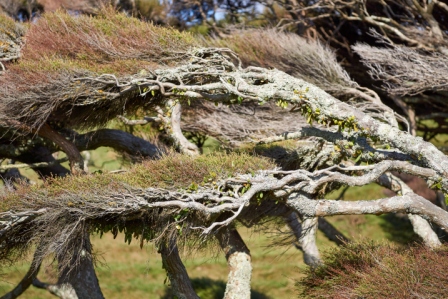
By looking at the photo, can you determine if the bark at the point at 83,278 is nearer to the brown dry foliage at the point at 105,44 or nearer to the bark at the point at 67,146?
the bark at the point at 67,146

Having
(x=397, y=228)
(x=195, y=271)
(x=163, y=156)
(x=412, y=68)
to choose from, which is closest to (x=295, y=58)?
(x=412, y=68)

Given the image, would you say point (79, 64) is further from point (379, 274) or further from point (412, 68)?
point (412, 68)

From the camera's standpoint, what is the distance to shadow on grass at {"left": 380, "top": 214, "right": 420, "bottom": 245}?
1711 cm

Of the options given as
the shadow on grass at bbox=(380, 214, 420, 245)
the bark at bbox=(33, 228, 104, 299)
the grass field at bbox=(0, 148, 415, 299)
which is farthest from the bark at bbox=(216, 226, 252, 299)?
the shadow on grass at bbox=(380, 214, 420, 245)

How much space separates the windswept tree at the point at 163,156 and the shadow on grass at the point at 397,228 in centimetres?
616

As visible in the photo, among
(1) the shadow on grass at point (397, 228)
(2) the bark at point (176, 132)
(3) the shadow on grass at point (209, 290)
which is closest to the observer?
(2) the bark at point (176, 132)

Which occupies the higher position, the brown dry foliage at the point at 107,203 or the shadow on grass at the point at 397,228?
the brown dry foliage at the point at 107,203

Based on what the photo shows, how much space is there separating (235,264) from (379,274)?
8.42 ft

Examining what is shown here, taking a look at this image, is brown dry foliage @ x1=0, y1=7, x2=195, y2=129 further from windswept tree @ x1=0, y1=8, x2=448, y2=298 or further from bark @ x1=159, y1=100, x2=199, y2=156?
bark @ x1=159, y1=100, x2=199, y2=156

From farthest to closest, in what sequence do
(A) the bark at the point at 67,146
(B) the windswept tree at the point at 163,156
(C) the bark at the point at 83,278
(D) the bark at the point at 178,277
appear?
(A) the bark at the point at 67,146 < (D) the bark at the point at 178,277 < (C) the bark at the point at 83,278 < (B) the windswept tree at the point at 163,156

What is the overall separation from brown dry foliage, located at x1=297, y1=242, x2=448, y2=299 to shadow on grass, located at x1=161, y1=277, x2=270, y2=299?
534 centimetres

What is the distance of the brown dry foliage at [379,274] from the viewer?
6.50 m

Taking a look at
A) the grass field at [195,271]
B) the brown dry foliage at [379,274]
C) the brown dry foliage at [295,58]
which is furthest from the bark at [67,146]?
the brown dry foliage at [295,58]

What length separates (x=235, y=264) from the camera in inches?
356
